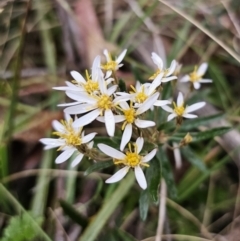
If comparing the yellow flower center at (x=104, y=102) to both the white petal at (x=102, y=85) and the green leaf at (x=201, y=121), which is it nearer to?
the white petal at (x=102, y=85)

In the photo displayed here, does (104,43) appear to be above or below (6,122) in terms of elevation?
above

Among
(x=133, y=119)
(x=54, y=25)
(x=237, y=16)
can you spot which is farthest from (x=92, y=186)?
(x=237, y=16)

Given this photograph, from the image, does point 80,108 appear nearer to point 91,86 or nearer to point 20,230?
point 91,86

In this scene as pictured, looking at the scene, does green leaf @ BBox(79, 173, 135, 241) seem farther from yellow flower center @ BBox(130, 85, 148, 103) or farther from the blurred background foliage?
yellow flower center @ BBox(130, 85, 148, 103)

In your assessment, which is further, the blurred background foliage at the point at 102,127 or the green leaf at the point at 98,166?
the blurred background foliage at the point at 102,127

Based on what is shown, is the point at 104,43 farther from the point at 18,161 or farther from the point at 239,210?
the point at 239,210

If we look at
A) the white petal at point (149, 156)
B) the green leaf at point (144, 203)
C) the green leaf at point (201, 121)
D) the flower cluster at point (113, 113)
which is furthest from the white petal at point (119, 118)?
the green leaf at point (201, 121)

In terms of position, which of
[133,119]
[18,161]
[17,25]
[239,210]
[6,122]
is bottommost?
[239,210]
